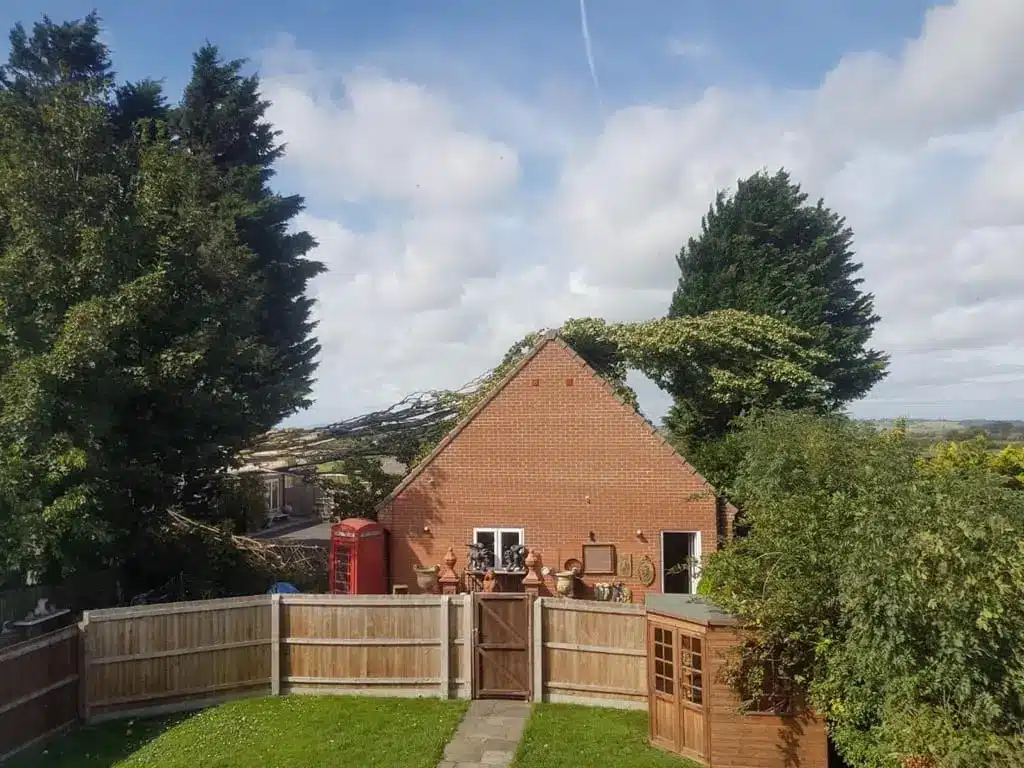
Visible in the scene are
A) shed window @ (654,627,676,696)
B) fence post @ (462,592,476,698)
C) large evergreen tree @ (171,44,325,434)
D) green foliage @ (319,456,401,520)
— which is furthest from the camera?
large evergreen tree @ (171,44,325,434)

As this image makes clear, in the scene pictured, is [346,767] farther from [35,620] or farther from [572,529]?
[572,529]

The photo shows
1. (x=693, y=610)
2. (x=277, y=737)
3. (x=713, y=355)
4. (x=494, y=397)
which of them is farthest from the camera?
(x=713, y=355)

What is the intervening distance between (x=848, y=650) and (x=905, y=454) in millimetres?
2940

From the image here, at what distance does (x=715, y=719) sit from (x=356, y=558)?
27.0 feet

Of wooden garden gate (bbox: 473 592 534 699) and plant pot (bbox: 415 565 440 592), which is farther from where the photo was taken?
plant pot (bbox: 415 565 440 592)

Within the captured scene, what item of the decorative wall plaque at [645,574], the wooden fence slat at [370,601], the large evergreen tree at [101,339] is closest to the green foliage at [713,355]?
the decorative wall plaque at [645,574]

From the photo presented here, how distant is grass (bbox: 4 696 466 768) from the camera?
29.3 feet

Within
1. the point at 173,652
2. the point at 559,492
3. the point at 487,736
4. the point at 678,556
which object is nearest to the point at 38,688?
the point at 173,652

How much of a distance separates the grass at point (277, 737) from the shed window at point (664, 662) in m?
2.97

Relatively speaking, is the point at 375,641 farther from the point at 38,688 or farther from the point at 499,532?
the point at 499,532

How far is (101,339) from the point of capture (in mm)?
11727

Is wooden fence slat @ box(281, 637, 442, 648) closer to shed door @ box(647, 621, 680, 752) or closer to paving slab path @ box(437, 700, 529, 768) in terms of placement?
paving slab path @ box(437, 700, 529, 768)

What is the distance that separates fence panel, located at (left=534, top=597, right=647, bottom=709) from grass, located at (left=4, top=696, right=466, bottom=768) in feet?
4.90

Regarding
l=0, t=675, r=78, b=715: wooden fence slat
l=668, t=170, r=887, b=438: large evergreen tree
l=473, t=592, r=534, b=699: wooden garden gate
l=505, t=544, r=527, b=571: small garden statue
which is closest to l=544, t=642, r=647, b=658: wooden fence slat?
l=473, t=592, r=534, b=699: wooden garden gate
